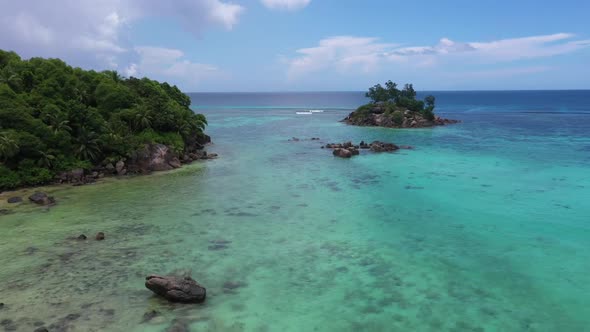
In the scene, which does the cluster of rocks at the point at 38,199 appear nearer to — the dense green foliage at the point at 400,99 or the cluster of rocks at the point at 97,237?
the cluster of rocks at the point at 97,237

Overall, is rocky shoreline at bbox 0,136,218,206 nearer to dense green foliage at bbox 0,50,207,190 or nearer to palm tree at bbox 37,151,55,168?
dense green foliage at bbox 0,50,207,190

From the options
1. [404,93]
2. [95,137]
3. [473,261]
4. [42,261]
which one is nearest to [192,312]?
[42,261]

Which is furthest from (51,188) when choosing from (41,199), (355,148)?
(355,148)

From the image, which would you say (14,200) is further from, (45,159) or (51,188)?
(45,159)

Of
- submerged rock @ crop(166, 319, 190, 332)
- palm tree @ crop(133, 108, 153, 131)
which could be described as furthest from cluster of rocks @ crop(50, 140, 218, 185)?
submerged rock @ crop(166, 319, 190, 332)

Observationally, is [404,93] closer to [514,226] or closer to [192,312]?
[514,226]

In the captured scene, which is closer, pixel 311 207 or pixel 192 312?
pixel 192 312
